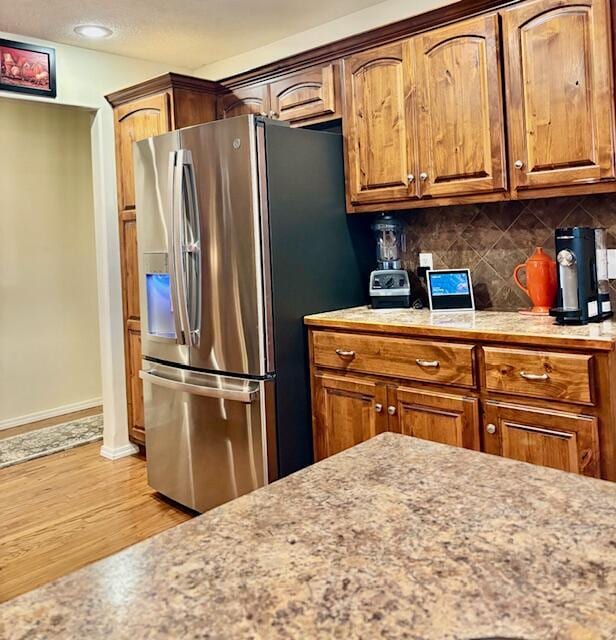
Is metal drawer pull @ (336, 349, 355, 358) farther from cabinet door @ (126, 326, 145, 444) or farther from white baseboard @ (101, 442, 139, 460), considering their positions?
white baseboard @ (101, 442, 139, 460)

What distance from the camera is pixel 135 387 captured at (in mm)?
3938

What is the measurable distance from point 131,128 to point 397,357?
7.43 ft

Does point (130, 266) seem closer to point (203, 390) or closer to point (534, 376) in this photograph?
point (203, 390)

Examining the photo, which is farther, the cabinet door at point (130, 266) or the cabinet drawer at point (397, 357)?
the cabinet door at point (130, 266)

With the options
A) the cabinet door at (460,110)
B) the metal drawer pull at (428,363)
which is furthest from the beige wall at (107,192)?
the metal drawer pull at (428,363)

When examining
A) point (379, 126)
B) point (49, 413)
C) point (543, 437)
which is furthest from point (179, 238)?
point (49, 413)

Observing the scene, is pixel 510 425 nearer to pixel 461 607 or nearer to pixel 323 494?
pixel 323 494

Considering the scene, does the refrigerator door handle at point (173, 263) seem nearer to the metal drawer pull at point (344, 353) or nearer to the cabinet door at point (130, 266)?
the metal drawer pull at point (344, 353)

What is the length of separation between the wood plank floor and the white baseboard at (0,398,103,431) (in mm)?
903

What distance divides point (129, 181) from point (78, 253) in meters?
1.60

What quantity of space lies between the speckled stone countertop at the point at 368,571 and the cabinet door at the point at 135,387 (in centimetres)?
307

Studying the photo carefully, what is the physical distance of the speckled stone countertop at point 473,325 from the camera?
7.07 ft

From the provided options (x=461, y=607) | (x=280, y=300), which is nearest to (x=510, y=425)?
(x=280, y=300)

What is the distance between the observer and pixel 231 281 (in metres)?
2.79
